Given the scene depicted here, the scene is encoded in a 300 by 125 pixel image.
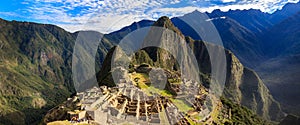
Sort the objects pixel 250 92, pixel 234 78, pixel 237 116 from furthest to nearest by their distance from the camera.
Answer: pixel 234 78 → pixel 250 92 → pixel 237 116

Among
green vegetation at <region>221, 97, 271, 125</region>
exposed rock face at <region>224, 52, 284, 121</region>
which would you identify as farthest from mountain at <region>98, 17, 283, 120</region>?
green vegetation at <region>221, 97, 271, 125</region>

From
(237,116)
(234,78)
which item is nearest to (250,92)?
(234,78)

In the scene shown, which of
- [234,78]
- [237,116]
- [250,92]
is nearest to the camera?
[237,116]

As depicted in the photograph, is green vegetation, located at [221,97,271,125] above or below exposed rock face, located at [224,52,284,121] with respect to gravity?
above

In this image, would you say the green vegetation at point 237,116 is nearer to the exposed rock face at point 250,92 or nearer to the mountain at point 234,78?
the mountain at point 234,78

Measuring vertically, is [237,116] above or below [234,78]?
above

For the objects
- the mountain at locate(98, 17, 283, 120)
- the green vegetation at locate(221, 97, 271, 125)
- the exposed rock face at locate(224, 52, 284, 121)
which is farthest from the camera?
the exposed rock face at locate(224, 52, 284, 121)

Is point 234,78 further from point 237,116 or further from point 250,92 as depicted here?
point 237,116

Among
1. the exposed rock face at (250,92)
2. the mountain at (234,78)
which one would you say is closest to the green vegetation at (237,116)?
the mountain at (234,78)

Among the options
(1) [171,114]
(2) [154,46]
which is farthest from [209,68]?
(1) [171,114]

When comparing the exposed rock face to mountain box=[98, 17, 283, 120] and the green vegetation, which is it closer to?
mountain box=[98, 17, 283, 120]

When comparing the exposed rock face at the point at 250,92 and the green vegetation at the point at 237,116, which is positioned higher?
the green vegetation at the point at 237,116
